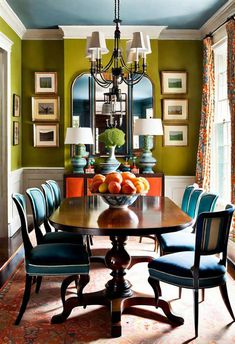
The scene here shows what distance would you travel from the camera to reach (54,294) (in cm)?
375

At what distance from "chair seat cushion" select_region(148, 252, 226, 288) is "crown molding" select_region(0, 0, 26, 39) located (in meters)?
3.72

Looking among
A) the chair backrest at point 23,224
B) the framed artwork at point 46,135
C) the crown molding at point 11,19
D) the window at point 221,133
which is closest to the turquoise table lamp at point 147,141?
the window at point 221,133

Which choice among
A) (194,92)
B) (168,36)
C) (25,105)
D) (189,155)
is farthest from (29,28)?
(189,155)

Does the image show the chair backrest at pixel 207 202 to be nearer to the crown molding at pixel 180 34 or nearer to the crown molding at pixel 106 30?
the crown molding at pixel 106 30

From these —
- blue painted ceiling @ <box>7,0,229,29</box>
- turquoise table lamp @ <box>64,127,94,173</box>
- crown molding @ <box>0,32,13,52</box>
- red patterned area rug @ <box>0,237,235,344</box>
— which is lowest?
red patterned area rug @ <box>0,237,235,344</box>

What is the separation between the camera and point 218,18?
5.71m

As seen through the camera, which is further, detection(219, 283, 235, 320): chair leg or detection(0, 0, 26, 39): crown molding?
detection(0, 0, 26, 39): crown molding

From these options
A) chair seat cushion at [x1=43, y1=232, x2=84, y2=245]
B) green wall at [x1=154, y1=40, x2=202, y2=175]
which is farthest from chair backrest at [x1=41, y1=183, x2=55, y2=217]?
green wall at [x1=154, y1=40, x2=202, y2=175]

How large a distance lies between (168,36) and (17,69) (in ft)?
7.53

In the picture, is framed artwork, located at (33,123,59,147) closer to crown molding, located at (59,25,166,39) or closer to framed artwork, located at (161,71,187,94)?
crown molding, located at (59,25,166,39)

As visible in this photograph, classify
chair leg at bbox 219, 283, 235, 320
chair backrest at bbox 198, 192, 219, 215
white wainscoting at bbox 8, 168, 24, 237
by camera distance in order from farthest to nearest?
white wainscoting at bbox 8, 168, 24, 237 → chair backrest at bbox 198, 192, 219, 215 → chair leg at bbox 219, 283, 235, 320

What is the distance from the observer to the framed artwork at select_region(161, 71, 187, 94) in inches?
262

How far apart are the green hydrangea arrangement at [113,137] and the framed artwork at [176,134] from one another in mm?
887

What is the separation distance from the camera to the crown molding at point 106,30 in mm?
6320
